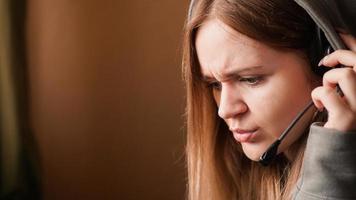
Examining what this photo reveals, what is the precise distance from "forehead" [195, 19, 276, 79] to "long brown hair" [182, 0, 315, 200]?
1 cm

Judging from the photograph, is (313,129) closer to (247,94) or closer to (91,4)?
(247,94)

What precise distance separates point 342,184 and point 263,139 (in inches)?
7.2

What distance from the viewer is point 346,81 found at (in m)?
0.75

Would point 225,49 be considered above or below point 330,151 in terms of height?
above

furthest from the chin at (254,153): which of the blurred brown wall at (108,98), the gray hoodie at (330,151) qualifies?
the blurred brown wall at (108,98)

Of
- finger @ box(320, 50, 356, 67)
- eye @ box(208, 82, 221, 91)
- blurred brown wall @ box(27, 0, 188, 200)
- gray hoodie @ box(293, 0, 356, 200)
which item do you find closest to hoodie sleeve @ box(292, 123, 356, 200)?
gray hoodie @ box(293, 0, 356, 200)

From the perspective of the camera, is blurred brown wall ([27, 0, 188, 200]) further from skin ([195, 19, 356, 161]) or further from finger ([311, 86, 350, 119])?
finger ([311, 86, 350, 119])

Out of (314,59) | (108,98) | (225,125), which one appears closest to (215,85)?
(225,125)

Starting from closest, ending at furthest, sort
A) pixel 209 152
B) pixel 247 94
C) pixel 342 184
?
pixel 342 184
pixel 247 94
pixel 209 152

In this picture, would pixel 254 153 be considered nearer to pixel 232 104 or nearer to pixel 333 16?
pixel 232 104

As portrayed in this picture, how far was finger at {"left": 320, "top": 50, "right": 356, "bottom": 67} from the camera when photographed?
76 centimetres

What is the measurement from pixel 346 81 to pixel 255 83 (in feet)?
0.51

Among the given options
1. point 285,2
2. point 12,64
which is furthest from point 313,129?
point 12,64

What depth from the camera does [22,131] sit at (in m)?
1.37
